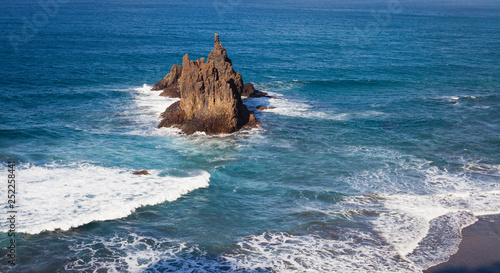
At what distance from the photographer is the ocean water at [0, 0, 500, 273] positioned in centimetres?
1742

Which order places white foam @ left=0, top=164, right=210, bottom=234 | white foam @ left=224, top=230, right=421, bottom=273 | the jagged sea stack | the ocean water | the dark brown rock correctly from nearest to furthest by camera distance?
1. white foam @ left=224, top=230, right=421, bottom=273
2. the ocean water
3. white foam @ left=0, top=164, right=210, bottom=234
4. the jagged sea stack
5. the dark brown rock

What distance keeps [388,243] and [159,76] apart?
40173 millimetres

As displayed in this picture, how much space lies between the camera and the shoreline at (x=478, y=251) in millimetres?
16422

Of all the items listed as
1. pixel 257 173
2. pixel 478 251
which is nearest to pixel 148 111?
pixel 257 173

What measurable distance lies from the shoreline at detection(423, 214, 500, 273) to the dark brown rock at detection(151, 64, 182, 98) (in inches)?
Answer: 1180

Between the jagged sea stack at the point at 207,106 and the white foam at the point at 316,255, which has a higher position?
the jagged sea stack at the point at 207,106

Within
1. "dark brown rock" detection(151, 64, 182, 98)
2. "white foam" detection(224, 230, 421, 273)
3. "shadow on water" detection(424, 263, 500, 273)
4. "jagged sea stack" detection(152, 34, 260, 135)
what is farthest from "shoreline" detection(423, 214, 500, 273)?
"dark brown rock" detection(151, 64, 182, 98)

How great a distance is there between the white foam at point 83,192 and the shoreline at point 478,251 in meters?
12.8

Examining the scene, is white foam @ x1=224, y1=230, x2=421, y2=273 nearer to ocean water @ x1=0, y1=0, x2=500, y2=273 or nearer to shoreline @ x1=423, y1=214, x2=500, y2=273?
ocean water @ x1=0, y1=0, x2=500, y2=273

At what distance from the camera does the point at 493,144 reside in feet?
101

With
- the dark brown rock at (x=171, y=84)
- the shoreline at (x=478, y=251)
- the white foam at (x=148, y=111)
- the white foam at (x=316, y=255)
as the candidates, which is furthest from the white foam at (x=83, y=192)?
the dark brown rock at (x=171, y=84)

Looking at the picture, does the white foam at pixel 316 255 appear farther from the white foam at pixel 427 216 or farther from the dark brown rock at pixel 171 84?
the dark brown rock at pixel 171 84

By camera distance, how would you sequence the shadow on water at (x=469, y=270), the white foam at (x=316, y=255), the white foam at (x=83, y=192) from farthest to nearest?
1. the white foam at (x=83, y=192)
2. the white foam at (x=316, y=255)
3. the shadow on water at (x=469, y=270)

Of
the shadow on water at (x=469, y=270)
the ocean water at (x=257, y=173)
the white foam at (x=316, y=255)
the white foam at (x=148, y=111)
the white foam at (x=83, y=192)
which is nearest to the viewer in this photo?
the shadow on water at (x=469, y=270)
